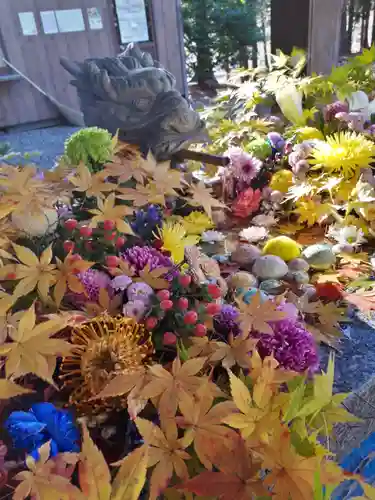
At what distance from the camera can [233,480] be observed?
1.11ft

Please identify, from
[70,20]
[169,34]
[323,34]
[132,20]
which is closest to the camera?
[323,34]

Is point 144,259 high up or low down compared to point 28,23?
down

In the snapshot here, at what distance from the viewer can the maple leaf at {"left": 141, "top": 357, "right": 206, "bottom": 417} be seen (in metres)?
0.41

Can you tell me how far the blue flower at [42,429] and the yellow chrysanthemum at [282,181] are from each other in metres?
0.97

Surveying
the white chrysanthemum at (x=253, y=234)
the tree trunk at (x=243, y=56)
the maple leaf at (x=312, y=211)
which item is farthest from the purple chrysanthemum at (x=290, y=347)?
the tree trunk at (x=243, y=56)

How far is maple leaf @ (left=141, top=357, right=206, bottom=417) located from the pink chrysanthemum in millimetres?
906

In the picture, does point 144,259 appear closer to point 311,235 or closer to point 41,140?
point 311,235

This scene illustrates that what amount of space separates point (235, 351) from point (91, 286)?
19cm

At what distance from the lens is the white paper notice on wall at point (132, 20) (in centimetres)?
348

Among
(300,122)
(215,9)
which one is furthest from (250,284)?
(215,9)

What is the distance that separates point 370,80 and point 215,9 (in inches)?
178

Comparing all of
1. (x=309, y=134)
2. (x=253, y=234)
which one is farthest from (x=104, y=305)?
(x=309, y=134)

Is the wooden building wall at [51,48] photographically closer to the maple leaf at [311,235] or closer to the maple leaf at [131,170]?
the maple leaf at [311,235]

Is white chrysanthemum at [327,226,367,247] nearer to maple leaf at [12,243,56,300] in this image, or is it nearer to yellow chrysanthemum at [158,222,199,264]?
yellow chrysanthemum at [158,222,199,264]
